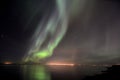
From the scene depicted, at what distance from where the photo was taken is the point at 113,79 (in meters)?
64.6
